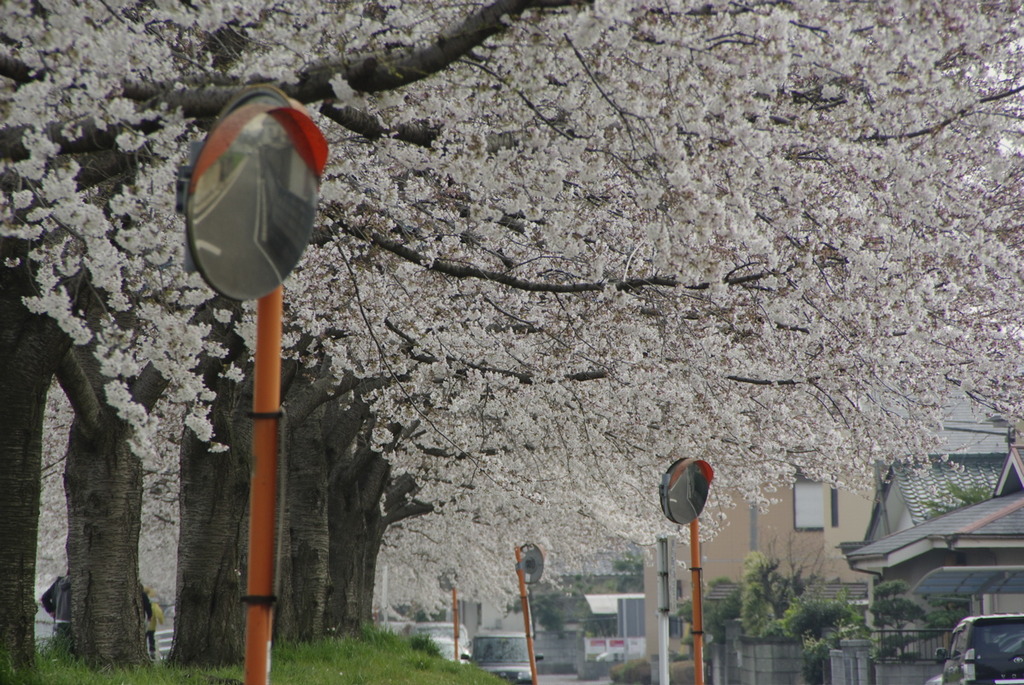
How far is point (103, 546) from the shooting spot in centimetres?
966

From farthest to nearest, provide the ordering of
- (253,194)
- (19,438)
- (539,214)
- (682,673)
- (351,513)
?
(682,673) → (351,513) → (539,214) → (19,438) → (253,194)

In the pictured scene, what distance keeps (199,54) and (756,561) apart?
3385 centimetres

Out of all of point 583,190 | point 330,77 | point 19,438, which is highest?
point 583,190

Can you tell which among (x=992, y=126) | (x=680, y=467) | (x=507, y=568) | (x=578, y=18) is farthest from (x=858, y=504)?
(x=578, y=18)

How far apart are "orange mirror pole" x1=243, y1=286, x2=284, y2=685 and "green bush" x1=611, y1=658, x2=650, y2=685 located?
4681 cm

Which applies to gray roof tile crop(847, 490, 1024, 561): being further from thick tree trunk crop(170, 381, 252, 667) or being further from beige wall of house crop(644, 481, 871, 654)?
beige wall of house crop(644, 481, 871, 654)

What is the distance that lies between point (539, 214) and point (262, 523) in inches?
215

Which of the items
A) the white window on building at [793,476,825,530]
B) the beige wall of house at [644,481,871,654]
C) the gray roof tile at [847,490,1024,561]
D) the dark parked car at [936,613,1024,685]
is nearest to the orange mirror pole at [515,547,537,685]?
the dark parked car at [936,613,1024,685]

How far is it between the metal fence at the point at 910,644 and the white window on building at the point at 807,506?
24712 millimetres

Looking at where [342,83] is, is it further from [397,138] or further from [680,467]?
[680,467]

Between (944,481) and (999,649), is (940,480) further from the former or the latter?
(999,649)

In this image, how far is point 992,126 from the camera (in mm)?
7523

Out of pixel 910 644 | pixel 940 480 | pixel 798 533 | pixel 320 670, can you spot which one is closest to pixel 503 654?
pixel 910 644

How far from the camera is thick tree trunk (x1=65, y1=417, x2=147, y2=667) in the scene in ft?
31.3
